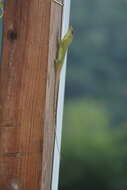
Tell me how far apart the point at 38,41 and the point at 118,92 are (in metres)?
1.03

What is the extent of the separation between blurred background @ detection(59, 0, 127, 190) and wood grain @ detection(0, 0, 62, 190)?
86 cm

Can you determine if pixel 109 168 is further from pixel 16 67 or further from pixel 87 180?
pixel 16 67

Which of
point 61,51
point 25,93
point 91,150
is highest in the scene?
point 61,51

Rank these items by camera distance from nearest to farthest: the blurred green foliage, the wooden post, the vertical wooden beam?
the wooden post → the vertical wooden beam → the blurred green foliage

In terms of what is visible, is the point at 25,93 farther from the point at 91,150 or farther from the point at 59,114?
the point at 91,150

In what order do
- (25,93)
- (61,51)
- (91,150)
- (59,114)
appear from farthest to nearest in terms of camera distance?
(91,150), (59,114), (61,51), (25,93)

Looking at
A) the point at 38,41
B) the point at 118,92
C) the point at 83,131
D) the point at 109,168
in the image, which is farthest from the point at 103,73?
the point at 38,41

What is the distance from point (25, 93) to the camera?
1.40 m

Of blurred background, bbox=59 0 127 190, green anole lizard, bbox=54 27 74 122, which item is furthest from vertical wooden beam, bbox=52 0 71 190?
green anole lizard, bbox=54 27 74 122

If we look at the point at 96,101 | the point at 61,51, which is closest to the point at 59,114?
the point at 96,101

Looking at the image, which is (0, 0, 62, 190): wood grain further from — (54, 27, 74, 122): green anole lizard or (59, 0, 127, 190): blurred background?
(59, 0, 127, 190): blurred background

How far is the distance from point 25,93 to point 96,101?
0.97 m

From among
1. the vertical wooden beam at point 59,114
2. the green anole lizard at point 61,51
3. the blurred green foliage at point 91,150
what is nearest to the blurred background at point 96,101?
the blurred green foliage at point 91,150

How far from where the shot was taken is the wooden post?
54.8 inches
